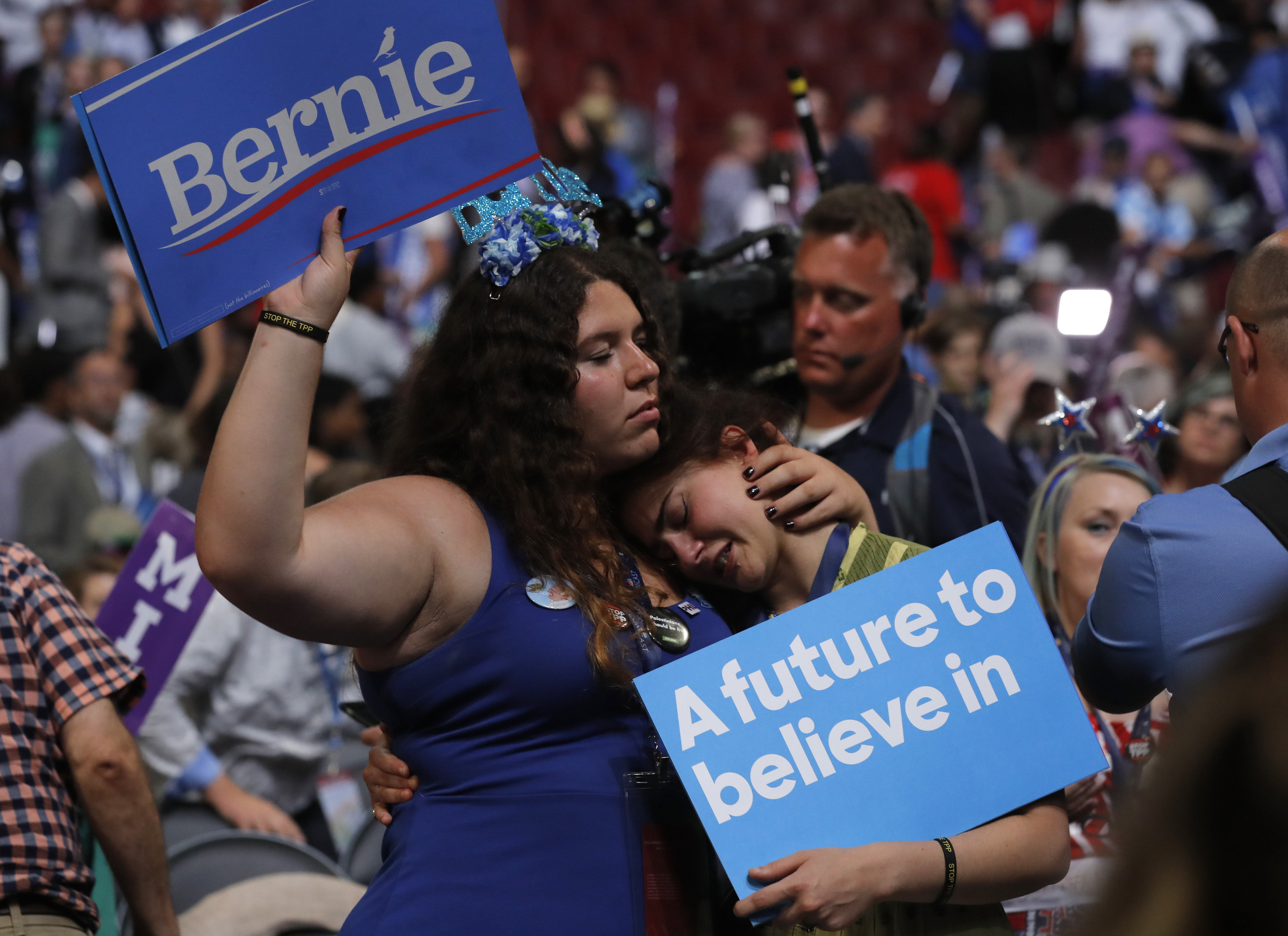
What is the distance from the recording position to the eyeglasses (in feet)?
5.67

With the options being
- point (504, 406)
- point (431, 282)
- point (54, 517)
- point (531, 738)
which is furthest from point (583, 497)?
point (431, 282)

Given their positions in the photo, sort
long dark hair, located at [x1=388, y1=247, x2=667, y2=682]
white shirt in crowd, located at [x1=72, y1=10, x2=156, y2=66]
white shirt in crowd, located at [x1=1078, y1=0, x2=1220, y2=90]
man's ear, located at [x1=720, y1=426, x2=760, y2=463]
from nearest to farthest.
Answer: long dark hair, located at [x1=388, y1=247, x2=667, y2=682] < man's ear, located at [x1=720, y1=426, x2=760, y2=463] < white shirt in crowd, located at [x1=72, y1=10, x2=156, y2=66] < white shirt in crowd, located at [x1=1078, y1=0, x2=1220, y2=90]

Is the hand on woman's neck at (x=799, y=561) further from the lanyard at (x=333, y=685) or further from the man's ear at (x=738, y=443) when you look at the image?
the lanyard at (x=333, y=685)

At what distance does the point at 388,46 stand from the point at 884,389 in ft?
5.69

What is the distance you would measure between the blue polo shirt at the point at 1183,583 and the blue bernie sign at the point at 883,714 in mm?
83

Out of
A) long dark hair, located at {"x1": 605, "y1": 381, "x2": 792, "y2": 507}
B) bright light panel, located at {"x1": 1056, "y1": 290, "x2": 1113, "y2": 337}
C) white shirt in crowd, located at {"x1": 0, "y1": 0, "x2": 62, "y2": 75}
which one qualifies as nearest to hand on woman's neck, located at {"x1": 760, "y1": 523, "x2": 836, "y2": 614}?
long dark hair, located at {"x1": 605, "y1": 381, "x2": 792, "y2": 507}

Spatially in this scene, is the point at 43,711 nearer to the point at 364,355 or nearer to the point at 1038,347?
the point at 1038,347

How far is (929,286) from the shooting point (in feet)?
11.4

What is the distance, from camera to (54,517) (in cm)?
503

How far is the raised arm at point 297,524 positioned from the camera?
143cm

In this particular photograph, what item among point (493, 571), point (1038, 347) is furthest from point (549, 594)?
point (1038, 347)

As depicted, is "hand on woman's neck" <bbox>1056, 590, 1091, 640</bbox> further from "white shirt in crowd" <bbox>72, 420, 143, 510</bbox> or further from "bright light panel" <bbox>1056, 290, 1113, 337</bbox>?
"white shirt in crowd" <bbox>72, 420, 143, 510</bbox>

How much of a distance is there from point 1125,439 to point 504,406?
5.05 feet

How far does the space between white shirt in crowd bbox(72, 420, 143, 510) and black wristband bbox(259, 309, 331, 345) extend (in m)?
4.26
